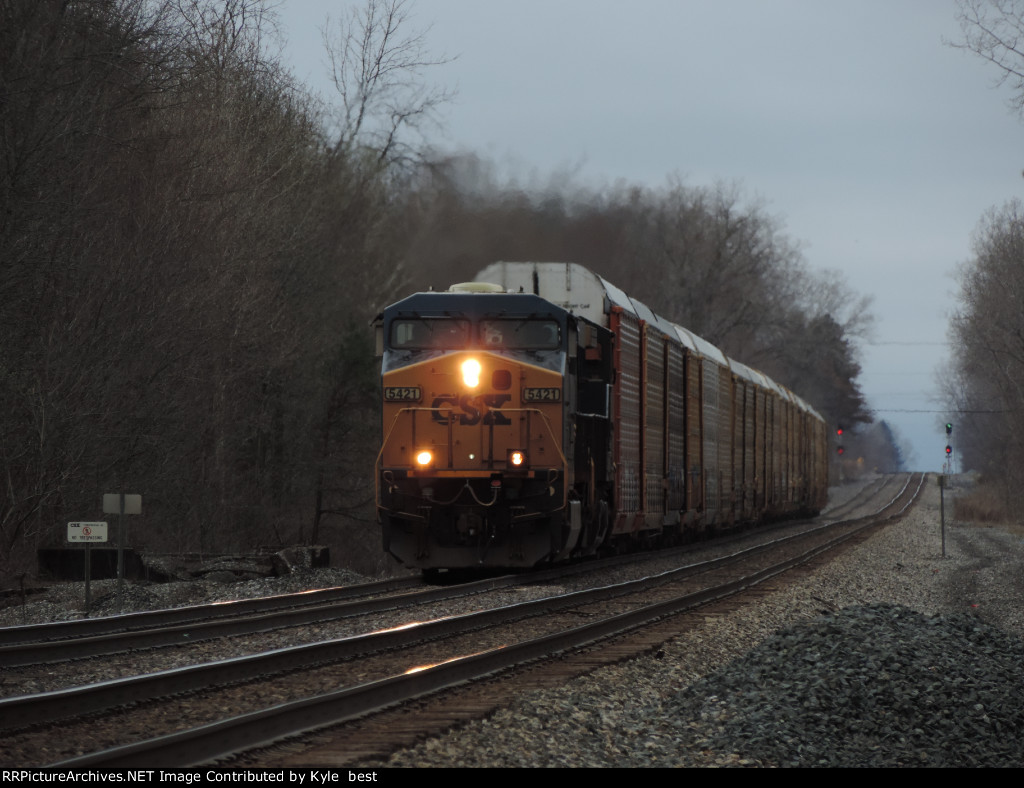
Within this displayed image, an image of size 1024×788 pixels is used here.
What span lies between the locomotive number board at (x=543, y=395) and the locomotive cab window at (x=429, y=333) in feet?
3.68

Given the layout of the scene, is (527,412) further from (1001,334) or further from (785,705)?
(1001,334)

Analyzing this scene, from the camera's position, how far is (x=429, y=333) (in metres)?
16.1

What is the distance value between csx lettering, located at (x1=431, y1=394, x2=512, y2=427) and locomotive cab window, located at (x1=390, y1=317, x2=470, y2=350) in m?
0.75

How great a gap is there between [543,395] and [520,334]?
94cm

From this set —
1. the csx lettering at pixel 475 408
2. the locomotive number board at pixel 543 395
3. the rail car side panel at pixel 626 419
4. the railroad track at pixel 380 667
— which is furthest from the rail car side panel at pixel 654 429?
the csx lettering at pixel 475 408

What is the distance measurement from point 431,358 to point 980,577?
1170 centimetres

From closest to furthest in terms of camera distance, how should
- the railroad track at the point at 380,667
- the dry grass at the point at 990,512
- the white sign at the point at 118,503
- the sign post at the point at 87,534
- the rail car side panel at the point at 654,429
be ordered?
the railroad track at the point at 380,667, the sign post at the point at 87,534, the white sign at the point at 118,503, the rail car side panel at the point at 654,429, the dry grass at the point at 990,512

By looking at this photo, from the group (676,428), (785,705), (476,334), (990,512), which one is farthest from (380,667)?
(990,512)

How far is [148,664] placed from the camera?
958cm

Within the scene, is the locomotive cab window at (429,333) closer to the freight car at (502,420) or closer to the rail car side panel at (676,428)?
the freight car at (502,420)

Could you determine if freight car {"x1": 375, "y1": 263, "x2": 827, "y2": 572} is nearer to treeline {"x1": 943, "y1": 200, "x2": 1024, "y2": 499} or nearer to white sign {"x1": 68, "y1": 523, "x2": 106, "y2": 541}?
→ white sign {"x1": 68, "y1": 523, "x2": 106, "y2": 541}

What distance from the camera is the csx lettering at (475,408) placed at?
15.6m

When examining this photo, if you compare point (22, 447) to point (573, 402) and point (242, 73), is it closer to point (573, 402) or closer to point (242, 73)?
point (573, 402)

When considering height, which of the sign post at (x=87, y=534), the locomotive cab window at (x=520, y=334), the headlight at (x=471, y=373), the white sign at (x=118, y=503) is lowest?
the sign post at (x=87, y=534)
